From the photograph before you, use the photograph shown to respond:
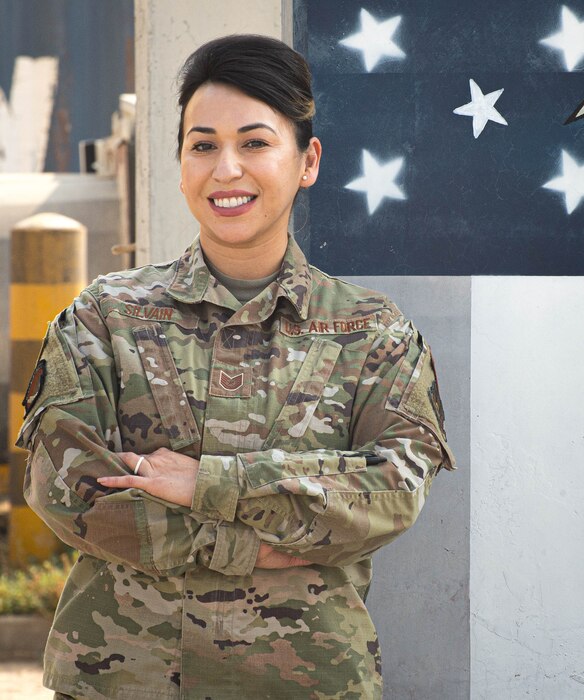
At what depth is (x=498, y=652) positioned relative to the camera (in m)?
2.77

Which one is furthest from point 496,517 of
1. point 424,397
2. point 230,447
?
point 230,447

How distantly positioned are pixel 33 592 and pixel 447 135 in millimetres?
3373

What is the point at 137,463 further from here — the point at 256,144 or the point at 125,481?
the point at 256,144

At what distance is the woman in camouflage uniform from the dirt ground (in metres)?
2.63

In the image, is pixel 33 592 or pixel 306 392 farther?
pixel 33 592

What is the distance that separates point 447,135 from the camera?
9.20 feet

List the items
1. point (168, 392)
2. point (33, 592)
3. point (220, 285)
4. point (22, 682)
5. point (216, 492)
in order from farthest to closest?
1. point (33, 592)
2. point (22, 682)
3. point (220, 285)
4. point (168, 392)
5. point (216, 492)

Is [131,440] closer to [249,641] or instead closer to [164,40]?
[249,641]

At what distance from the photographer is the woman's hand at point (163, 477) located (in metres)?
1.77

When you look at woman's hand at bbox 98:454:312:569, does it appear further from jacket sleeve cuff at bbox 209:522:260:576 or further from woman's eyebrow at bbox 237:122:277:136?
woman's eyebrow at bbox 237:122:277:136

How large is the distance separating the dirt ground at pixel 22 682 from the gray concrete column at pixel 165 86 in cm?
214

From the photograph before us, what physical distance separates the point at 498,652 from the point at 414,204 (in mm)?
1246

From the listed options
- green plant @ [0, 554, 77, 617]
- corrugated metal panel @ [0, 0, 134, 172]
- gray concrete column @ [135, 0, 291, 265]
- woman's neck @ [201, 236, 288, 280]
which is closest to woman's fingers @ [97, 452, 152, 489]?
woman's neck @ [201, 236, 288, 280]

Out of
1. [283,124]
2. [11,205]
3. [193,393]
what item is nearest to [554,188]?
[283,124]
